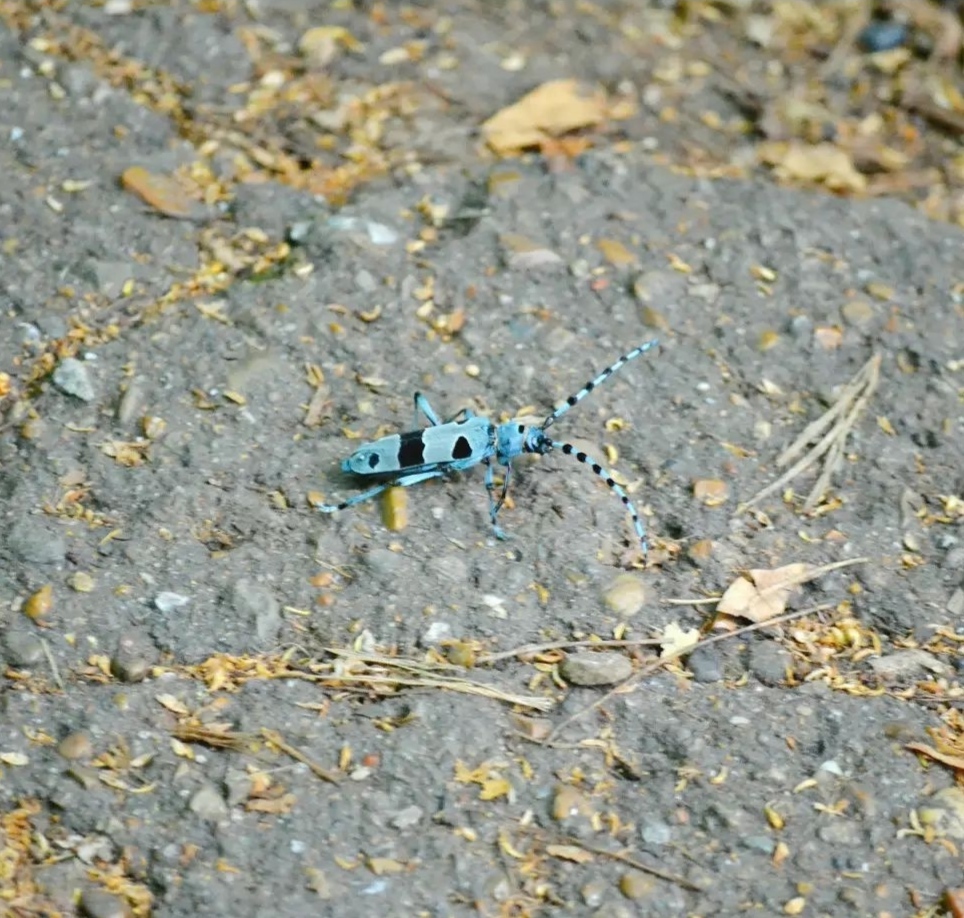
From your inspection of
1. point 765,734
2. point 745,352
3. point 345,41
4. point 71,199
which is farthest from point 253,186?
point 765,734

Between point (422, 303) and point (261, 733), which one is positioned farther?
point (422, 303)

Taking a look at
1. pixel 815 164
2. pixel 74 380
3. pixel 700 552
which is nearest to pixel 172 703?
pixel 74 380

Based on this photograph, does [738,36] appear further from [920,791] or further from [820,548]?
[920,791]

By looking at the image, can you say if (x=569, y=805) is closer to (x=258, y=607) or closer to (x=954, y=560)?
(x=258, y=607)

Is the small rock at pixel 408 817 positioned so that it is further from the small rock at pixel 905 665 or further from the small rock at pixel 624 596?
the small rock at pixel 905 665

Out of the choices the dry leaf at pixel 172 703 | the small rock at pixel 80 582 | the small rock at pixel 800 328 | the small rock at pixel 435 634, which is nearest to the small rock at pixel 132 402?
the small rock at pixel 80 582

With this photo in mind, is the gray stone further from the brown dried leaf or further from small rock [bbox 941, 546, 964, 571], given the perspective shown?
small rock [bbox 941, 546, 964, 571]

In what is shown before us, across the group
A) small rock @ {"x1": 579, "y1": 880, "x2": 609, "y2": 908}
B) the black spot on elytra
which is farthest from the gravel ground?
the black spot on elytra

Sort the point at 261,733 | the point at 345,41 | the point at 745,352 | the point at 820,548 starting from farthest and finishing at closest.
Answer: the point at 345,41 < the point at 745,352 < the point at 820,548 < the point at 261,733
